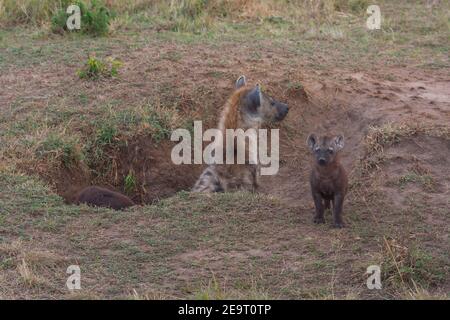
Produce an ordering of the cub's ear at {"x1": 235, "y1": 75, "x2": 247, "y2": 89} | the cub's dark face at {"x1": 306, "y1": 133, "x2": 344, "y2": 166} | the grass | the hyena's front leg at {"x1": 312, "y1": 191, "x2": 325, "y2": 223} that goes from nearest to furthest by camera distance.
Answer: the grass < the cub's dark face at {"x1": 306, "y1": 133, "x2": 344, "y2": 166} < the hyena's front leg at {"x1": 312, "y1": 191, "x2": 325, "y2": 223} < the cub's ear at {"x1": 235, "y1": 75, "x2": 247, "y2": 89}

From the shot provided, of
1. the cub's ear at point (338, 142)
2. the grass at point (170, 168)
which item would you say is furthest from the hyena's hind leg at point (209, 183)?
the cub's ear at point (338, 142)

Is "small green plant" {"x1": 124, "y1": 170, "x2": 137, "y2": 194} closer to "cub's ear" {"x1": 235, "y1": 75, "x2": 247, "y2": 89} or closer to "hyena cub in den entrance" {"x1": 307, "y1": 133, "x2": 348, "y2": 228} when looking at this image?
"cub's ear" {"x1": 235, "y1": 75, "x2": 247, "y2": 89}

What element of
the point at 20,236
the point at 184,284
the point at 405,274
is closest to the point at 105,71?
the point at 20,236

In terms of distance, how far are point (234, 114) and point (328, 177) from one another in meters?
1.73

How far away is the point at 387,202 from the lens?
20.2 ft

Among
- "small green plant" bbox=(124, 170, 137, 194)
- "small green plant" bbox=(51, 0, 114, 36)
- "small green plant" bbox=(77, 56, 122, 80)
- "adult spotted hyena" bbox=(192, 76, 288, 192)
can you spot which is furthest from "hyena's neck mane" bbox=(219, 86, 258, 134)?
"small green plant" bbox=(51, 0, 114, 36)

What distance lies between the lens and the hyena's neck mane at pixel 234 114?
736 centimetres

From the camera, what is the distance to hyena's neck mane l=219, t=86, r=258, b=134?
24.2 ft

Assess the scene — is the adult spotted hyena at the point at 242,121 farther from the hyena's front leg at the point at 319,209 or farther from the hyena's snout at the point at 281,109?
the hyena's front leg at the point at 319,209

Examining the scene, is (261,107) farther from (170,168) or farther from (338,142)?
(338,142)

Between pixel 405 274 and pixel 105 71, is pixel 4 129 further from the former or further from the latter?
pixel 405 274

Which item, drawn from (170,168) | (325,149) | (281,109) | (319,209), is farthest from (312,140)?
(170,168)

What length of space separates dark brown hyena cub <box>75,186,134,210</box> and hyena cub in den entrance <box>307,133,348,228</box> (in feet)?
4.77

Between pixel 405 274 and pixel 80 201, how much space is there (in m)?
2.60
